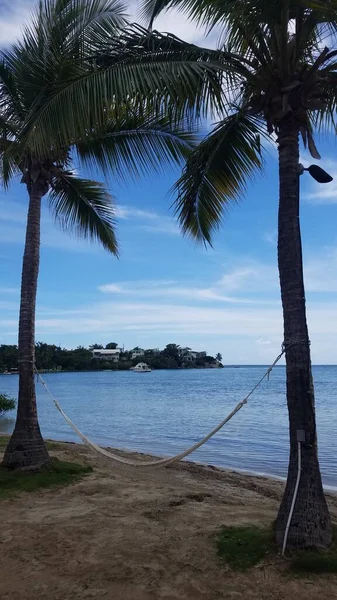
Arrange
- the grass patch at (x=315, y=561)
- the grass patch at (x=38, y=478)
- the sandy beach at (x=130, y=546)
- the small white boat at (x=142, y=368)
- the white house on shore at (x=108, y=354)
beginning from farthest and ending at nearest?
1. the small white boat at (x=142, y=368)
2. the white house on shore at (x=108, y=354)
3. the grass patch at (x=38, y=478)
4. the grass patch at (x=315, y=561)
5. the sandy beach at (x=130, y=546)

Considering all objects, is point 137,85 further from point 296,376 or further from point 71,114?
point 296,376

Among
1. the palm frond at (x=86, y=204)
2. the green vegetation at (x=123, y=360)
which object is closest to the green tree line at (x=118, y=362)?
the green vegetation at (x=123, y=360)

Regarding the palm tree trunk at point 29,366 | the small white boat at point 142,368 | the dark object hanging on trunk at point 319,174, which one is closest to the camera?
the dark object hanging on trunk at point 319,174

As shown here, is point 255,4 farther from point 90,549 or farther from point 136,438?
point 136,438

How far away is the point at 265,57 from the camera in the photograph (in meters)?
4.77

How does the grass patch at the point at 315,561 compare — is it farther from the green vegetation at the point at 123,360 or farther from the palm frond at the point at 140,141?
the green vegetation at the point at 123,360

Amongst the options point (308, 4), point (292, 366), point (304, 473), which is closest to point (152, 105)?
point (308, 4)

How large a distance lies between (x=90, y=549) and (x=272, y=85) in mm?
4152

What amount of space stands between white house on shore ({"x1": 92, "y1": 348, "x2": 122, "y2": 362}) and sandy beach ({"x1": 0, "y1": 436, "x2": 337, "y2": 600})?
113930 millimetres

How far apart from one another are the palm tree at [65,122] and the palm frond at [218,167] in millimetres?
690

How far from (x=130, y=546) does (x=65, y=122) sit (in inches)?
143

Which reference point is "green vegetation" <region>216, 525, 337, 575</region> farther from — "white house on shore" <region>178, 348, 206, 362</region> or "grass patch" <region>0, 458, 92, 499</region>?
"white house on shore" <region>178, 348, 206, 362</region>

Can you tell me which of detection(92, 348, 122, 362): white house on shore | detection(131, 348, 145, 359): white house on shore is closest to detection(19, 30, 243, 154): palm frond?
detection(92, 348, 122, 362): white house on shore

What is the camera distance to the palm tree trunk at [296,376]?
4.16m
